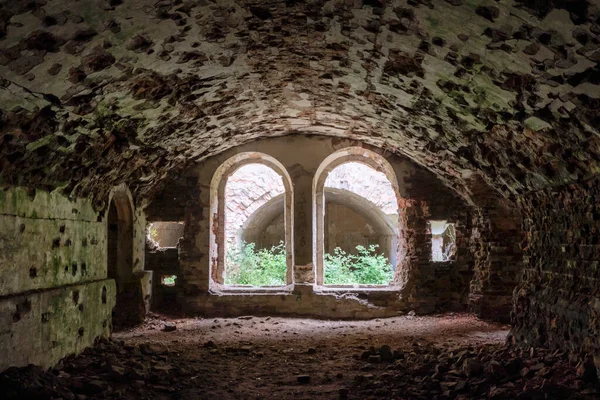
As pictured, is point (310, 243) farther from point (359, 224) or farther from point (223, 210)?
point (359, 224)

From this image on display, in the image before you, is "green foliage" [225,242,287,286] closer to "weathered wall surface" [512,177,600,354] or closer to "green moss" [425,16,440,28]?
"weathered wall surface" [512,177,600,354]

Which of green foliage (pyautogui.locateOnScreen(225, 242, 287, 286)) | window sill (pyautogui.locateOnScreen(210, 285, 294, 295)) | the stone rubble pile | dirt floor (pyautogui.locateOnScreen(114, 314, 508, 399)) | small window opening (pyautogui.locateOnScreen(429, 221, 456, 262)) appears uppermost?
small window opening (pyautogui.locateOnScreen(429, 221, 456, 262))

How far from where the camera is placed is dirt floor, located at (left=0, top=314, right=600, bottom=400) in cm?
418

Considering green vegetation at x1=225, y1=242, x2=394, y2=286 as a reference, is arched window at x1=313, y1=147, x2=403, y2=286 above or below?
above

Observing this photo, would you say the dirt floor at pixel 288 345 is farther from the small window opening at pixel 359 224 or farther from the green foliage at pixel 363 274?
the green foliage at pixel 363 274

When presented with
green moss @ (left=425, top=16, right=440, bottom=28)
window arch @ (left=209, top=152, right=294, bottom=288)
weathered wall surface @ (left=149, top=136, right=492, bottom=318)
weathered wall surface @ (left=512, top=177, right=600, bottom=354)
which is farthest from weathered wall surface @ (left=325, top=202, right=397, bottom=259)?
green moss @ (left=425, top=16, right=440, bottom=28)

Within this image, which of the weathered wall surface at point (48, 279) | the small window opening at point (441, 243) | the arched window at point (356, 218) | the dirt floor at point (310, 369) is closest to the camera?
the dirt floor at point (310, 369)

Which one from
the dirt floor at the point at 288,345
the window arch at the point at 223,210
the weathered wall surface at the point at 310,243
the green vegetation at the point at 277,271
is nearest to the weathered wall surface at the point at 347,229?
the green vegetation at the point at 277,271

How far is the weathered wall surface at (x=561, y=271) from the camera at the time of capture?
4355 mm

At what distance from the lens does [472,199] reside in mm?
8359

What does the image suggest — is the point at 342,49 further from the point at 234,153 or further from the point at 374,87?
the point at 234,153

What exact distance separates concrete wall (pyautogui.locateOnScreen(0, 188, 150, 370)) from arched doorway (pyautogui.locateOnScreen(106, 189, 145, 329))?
1502 millimetres

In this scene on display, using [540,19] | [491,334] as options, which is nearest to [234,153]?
[491,334]

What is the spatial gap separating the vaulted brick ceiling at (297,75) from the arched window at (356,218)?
3.07 metres
